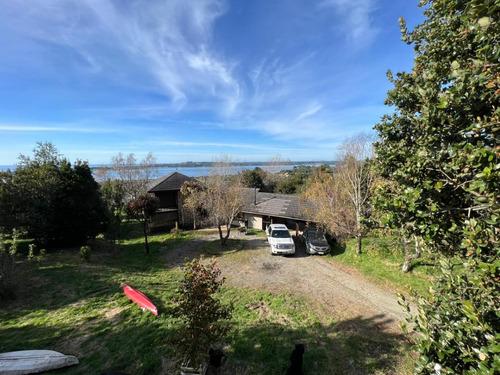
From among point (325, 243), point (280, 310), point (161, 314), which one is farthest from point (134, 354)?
point (325, 243)

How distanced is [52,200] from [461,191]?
22045 millimetres

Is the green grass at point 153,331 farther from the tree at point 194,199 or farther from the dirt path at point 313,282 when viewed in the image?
the tree at point 194,199

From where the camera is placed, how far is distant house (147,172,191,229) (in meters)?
24.5

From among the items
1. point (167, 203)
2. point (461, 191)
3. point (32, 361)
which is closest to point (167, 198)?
point (167, 203)

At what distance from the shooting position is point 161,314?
8.01 metres

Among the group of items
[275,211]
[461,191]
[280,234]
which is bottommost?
[280,234]

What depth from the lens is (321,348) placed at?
6.43m

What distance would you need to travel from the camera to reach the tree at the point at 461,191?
6.80ft

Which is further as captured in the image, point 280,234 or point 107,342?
point 280,234

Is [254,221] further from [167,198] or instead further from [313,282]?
[313,282]

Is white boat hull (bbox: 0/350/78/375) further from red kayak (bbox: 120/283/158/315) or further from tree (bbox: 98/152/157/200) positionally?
tree (bbox: 98/152/157/200)

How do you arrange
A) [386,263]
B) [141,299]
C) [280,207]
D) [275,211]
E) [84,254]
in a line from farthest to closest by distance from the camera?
[280,207], [275,211], [84,254], [386,263], [141,299]

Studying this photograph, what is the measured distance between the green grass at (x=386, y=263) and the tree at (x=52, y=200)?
19860 millimetres

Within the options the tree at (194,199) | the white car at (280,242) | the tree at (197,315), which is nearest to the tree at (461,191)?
the tree at (197,315)
